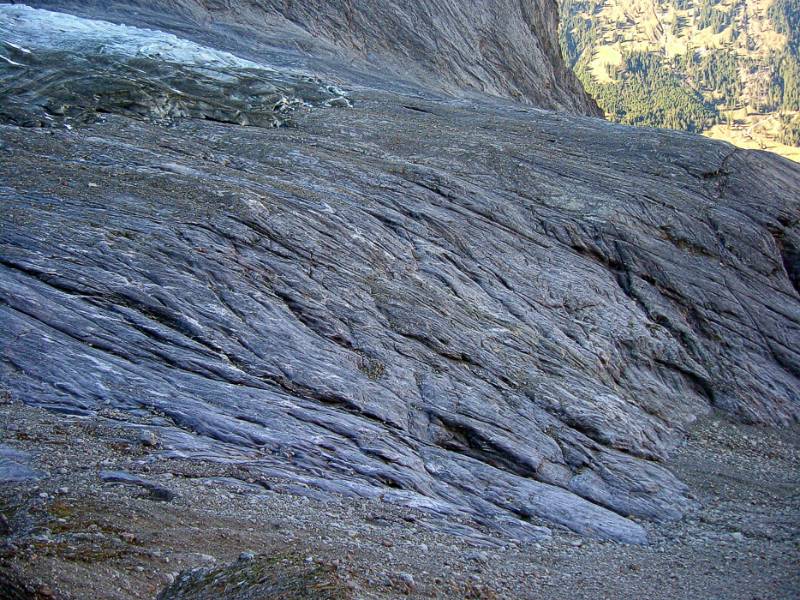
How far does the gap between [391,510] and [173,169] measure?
11.4 meters

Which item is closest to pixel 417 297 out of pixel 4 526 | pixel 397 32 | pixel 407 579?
pixel 407 579

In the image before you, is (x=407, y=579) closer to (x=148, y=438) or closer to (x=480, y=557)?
(x=480, y=557)

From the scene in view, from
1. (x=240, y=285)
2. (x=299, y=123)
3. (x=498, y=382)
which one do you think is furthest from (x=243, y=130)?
(x=498, y=382)

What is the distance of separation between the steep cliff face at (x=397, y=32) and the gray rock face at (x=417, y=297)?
8.83m

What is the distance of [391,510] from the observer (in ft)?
38.4

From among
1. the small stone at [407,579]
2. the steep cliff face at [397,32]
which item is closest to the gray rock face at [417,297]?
the small stone at [407,579]

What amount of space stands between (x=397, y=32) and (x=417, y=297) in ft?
76.9

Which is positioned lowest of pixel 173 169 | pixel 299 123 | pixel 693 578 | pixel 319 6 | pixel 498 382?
pixel 693 578

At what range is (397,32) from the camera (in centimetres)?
3697

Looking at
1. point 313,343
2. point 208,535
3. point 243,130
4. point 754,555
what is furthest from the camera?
point 243,130

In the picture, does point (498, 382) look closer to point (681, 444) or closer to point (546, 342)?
point (546, 342)

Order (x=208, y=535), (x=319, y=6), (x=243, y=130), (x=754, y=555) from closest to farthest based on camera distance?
(x=208, y=535), (x=754, y=555), (x=243, y=130), (x=319, y=6)

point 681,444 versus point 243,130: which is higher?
point 243,130

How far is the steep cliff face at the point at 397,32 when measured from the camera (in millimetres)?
32312
